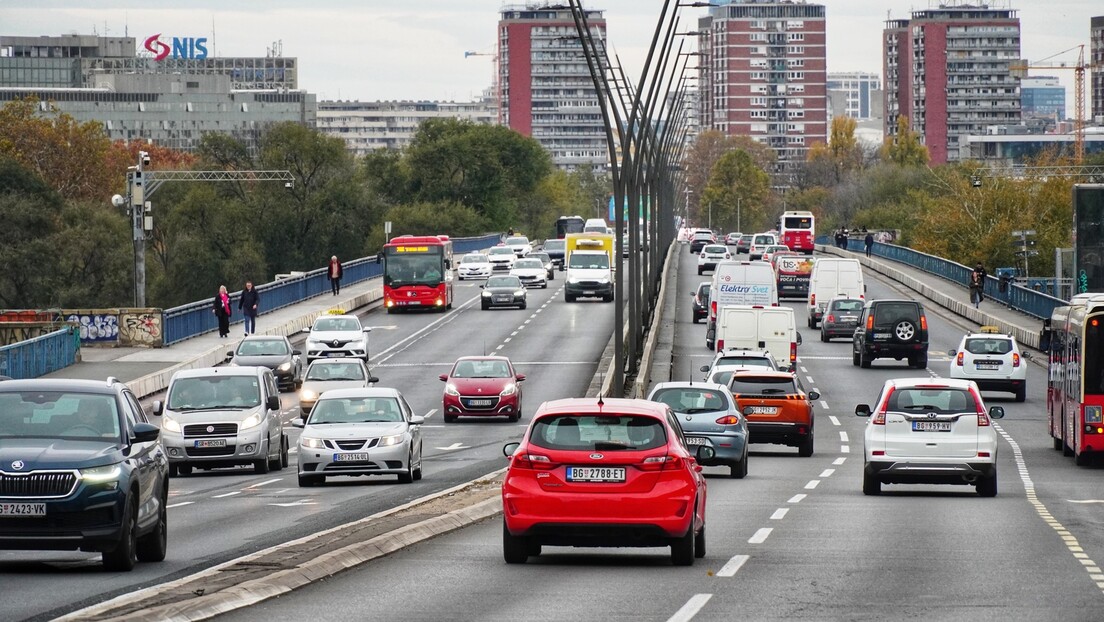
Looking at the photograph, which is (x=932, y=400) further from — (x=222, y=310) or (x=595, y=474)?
(x=222, y=310)

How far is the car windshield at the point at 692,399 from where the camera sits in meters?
27.9

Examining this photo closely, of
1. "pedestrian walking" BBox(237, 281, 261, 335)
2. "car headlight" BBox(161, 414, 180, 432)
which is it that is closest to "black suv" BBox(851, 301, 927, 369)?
"pedestrian walking" BBox(237, 281, 261, 335)

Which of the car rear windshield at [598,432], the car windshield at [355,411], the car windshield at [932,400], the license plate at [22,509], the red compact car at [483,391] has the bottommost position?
the red compact car at [483,391]

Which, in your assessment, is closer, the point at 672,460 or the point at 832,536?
the point at 672,460

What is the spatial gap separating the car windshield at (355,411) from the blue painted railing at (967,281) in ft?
135

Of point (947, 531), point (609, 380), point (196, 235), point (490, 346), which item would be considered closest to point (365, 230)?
point (196, 235)

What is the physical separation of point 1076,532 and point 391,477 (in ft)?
42.8

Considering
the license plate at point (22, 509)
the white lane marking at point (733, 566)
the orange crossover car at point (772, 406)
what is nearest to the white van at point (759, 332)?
the orange crossover car at point (772, 406)

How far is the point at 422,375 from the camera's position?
5362 cm

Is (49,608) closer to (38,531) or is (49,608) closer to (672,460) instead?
(38,531)

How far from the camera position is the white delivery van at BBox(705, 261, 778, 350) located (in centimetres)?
5934

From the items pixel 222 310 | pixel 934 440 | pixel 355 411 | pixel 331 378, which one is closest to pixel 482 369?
pixel 331 378

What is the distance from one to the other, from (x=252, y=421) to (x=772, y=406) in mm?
8857

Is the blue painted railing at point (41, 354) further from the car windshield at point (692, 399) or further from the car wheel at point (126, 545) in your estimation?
the car wheel at point (126, 545)
